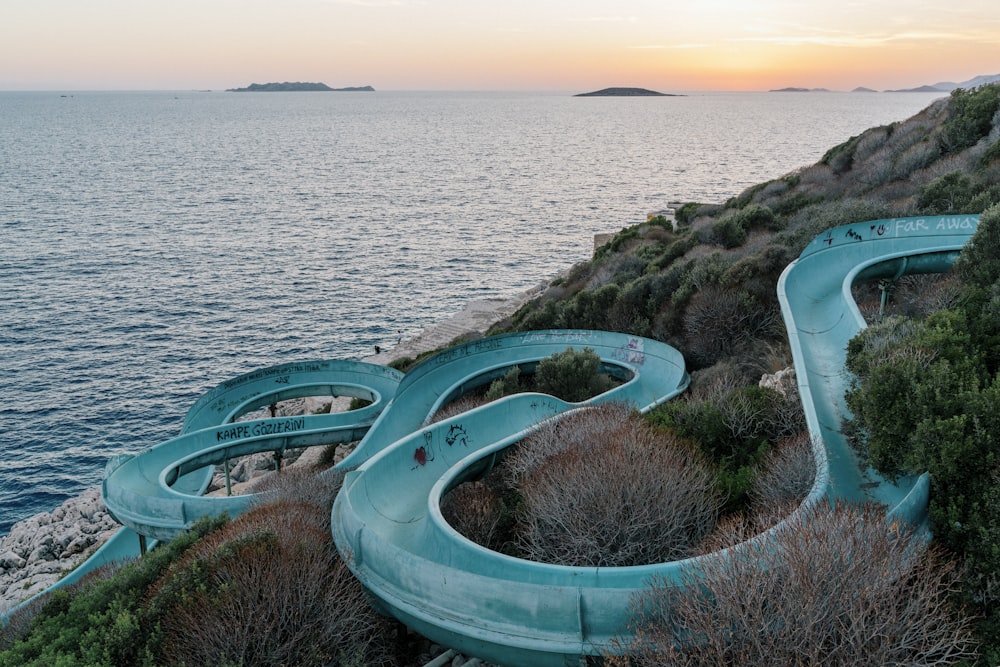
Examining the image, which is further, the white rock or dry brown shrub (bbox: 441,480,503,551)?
the white rock

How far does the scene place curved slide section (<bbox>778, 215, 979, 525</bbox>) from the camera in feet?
44.3

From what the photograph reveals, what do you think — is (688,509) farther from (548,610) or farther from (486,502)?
(486,502)

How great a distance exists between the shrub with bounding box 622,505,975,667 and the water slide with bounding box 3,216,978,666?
1006mm

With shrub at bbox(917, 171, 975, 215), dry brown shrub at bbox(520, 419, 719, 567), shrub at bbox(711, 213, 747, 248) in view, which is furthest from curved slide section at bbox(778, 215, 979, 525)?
shrub at bbox(711, 213, 747, 248)

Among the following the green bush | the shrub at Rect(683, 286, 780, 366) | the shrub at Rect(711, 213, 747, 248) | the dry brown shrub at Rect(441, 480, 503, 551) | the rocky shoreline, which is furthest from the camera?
the shrub at Rect(711, 213, 747, 248)

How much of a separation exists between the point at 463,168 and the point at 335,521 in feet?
484

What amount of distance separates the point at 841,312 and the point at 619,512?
40.9 feet

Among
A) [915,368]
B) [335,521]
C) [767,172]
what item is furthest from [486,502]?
[767,172]

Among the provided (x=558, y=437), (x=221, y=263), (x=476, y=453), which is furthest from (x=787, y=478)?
(x=221, y=263)

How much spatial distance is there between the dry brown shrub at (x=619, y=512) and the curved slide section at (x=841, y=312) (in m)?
2.21

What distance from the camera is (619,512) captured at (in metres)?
12.6

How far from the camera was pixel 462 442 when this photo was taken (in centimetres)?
2108

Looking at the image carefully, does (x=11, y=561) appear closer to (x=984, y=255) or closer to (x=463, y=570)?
(x=463, y=570)

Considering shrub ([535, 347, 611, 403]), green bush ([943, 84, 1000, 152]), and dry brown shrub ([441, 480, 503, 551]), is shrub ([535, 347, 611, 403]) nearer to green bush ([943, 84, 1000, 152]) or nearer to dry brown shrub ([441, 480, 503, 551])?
dry brown shrub ([441, 480, 503, 551])
